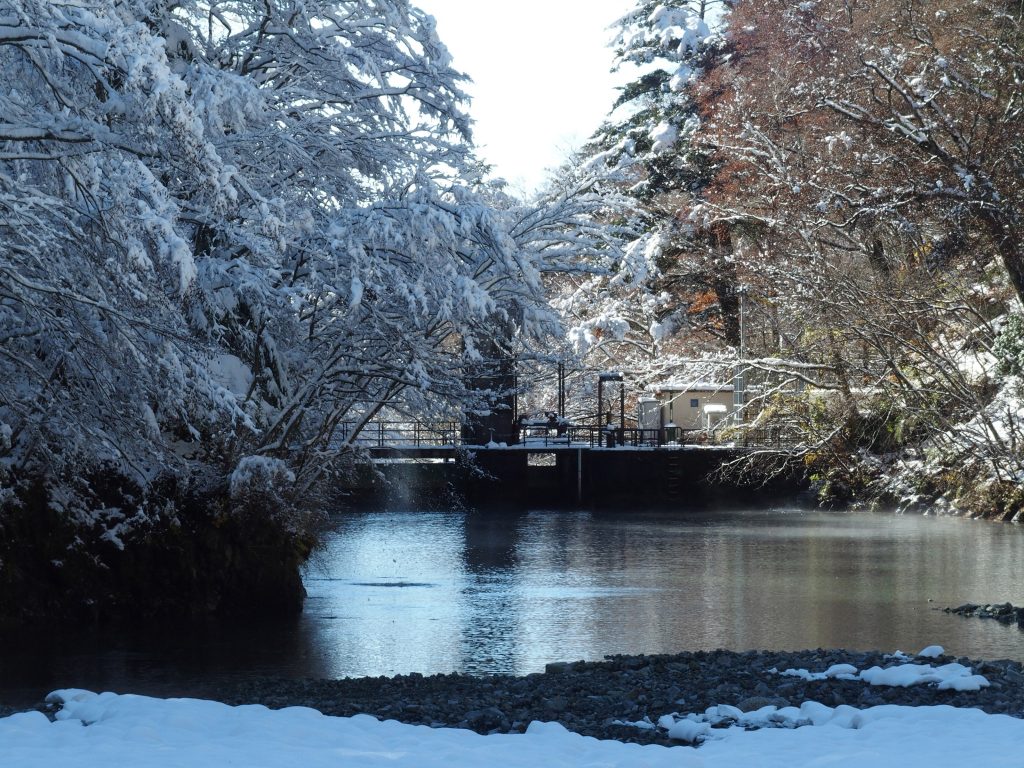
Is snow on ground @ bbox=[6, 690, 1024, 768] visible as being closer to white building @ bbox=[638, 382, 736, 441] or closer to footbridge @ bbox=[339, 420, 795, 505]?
footbridge @ bbox=[339, 420, 795, 505]

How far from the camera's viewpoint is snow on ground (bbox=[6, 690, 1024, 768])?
588 cm

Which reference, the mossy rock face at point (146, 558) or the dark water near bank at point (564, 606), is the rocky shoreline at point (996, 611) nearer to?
the dark water near bank at point (564, 606)

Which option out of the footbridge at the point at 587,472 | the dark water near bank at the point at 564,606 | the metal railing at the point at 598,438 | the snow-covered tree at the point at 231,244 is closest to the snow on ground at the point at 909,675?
the dark water near bank at the point at 564,606

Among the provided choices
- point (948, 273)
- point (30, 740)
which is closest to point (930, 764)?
point (30, 740)

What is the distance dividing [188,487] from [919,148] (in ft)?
47.6

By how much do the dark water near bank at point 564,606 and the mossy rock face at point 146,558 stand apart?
52 centimetres

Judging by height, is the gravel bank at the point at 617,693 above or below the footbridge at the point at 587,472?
below

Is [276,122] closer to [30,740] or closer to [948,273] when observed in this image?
→ [30,740]

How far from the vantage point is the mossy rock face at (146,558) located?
13.5m

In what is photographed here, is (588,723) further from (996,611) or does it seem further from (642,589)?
(642,589)

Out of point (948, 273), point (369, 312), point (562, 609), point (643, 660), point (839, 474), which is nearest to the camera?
point (643, 660)

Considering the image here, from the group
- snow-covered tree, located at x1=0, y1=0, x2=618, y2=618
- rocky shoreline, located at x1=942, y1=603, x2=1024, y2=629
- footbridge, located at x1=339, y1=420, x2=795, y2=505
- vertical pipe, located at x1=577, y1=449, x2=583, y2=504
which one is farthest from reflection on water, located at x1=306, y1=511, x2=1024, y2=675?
vertical pipe, located at x1=577, y1=449, x2=583, y2=504

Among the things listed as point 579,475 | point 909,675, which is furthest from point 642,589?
point 579,475

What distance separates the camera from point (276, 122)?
544 inches
